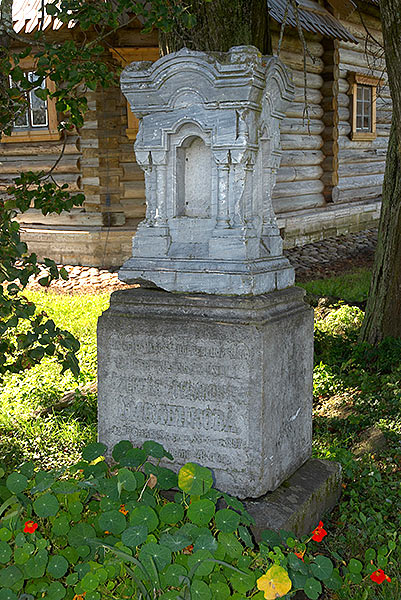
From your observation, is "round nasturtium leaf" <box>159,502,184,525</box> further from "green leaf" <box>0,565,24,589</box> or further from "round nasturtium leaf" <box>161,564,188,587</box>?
"green leaf" <box>0,565,24,589</box>

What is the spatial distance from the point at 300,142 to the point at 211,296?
8629mm

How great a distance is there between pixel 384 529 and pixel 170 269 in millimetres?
1730

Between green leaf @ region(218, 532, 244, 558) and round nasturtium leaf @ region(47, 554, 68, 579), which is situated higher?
green leaf @ region(218, 532, 244, 558)

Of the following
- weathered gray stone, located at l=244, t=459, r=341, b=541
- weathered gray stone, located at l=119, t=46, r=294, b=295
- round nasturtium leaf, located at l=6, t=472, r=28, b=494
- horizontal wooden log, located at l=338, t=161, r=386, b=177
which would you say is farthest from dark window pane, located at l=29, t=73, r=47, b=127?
round nasturtium leaf, located at l=6, t=472, r=28, b=494

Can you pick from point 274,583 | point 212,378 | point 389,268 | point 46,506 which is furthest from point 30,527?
point 389,268

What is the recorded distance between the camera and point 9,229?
11.3 feet

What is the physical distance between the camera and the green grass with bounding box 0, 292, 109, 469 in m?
4.62

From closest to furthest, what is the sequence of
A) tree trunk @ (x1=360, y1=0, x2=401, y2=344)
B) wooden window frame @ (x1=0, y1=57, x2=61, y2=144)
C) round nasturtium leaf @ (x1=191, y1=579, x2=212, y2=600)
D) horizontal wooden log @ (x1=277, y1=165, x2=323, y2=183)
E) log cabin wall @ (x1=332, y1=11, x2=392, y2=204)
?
1. round nasturtium leaf @ (x1=191, y1=579, x2=212, y2=600)
2. tree trunk @ (x1=360, y1=0, x2=401, y2=344)
3. wooden window frame @ (x1=0, y1=57, x2=61, y2=144)
4. horizontal wooden log @ (x1=277, y1=165, x2=323, y2=183)
5. log cabin wall @ (x1=332, y1=11, x2=392, y2=204)

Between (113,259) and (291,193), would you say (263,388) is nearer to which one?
(113,259)

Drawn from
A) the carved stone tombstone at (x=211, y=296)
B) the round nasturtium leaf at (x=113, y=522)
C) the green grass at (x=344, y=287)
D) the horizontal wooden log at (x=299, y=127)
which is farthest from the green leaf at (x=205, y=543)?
the horizontal wooden log at (x=299, y=127)

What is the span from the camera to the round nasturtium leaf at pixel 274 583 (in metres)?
2.46

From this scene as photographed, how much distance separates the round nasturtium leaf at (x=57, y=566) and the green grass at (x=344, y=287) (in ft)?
18.0

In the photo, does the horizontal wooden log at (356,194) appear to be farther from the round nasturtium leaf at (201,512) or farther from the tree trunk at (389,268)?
the round nasturtium leaf at (201,512)

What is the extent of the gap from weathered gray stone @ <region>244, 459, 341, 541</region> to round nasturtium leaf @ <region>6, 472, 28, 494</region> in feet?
3.43
